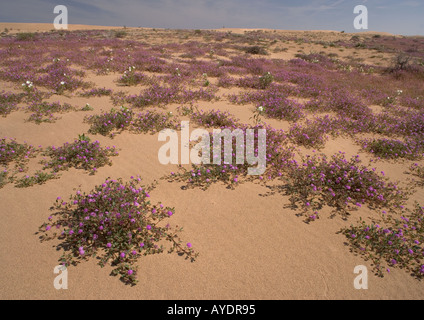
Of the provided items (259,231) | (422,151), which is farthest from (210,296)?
(422,151)

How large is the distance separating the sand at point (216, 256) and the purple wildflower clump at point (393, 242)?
171 millimetres

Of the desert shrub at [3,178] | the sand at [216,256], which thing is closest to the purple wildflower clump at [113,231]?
the sand at [216,256]

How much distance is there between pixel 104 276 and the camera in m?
3.39

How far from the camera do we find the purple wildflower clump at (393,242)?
3756mm

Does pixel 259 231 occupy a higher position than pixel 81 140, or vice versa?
pixel 81 140

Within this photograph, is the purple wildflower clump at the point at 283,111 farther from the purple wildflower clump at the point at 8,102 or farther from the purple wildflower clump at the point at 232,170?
the purple wildflower clump at the point at 8,102

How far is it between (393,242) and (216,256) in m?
3.26

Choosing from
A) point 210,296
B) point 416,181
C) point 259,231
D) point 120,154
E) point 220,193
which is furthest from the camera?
point 120,154

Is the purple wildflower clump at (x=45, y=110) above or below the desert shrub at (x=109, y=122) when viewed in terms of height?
above

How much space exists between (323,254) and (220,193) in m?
2.37

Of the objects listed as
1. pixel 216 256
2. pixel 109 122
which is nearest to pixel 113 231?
pixel 216 256

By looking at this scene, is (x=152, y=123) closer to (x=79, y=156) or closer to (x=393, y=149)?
(x=79, y=156)

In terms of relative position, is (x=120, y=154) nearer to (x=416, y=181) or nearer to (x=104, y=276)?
(x=104, y=276)

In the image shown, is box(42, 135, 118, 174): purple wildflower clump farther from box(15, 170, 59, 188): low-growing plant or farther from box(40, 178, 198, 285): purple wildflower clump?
box(40, 178, 198, 285): purple wildflower clump
